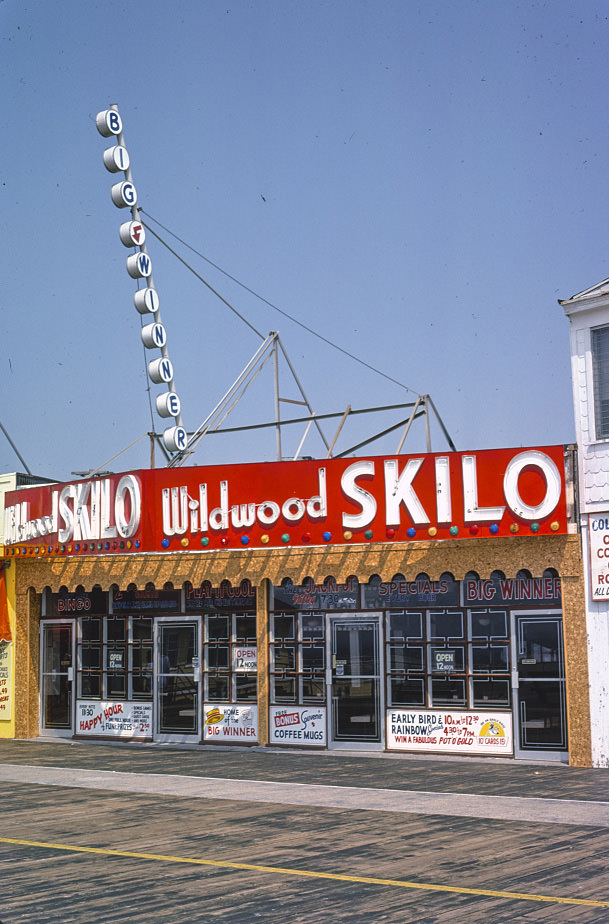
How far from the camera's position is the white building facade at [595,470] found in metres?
15.9

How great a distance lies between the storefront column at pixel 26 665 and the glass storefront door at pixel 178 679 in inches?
133

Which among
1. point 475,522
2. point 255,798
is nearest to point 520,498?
point 475,522

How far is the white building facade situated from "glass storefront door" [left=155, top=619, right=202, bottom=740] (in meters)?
7.78

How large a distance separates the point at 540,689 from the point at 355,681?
132 inches

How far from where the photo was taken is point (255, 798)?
13.5 m

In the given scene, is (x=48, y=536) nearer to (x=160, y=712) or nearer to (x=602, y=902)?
(x=160, y=712)

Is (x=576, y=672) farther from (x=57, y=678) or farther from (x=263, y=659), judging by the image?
(x=57, y=678)

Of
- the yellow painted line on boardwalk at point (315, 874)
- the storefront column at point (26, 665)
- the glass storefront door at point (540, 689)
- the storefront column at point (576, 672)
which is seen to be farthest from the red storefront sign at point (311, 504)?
the yellow painted line on boardwalk at point (315, 874)

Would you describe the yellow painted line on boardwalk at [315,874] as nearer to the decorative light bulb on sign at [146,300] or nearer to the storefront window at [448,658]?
the storefront window at [448,658]

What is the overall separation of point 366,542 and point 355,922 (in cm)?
977

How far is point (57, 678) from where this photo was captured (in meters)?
22.2

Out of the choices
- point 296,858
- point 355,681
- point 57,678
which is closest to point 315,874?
point 296,858

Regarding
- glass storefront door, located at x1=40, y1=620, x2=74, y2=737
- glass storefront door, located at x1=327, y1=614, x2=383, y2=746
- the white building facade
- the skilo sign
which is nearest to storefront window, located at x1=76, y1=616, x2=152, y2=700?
glass storefront door, located at x1=40, y1=620, x2=74, y2=737

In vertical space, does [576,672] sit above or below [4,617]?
below
